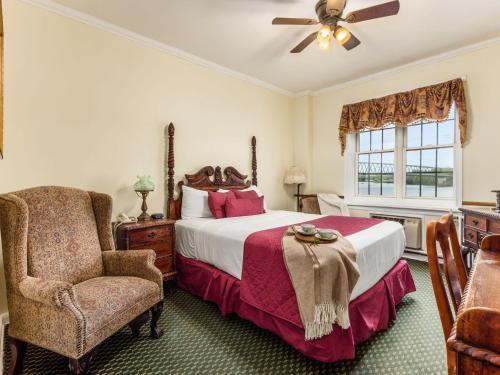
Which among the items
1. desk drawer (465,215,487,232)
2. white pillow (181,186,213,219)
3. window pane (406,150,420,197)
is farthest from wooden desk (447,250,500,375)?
window pane (406,150,420,197)

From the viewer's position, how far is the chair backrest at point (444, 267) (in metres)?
0.91

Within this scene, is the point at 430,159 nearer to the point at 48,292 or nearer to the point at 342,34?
the point at 342,34

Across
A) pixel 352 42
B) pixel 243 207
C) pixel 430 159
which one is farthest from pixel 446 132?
pixel 243 207

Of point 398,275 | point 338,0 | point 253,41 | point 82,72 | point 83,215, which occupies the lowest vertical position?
point 398,275

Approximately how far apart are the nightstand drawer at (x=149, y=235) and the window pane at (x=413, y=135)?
372 cm

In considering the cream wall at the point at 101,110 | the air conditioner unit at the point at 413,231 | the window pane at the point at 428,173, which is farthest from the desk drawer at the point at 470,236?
the cream wall at the point at 101,110

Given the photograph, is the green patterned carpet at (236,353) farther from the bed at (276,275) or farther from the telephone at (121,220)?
the telephone at (121,220)

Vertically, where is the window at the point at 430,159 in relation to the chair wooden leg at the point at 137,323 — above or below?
above

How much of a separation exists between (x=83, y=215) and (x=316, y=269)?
181 cm

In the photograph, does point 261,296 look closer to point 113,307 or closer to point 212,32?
point 113,307

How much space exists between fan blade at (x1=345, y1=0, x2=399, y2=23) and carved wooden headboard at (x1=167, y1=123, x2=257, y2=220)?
2254 millimetres

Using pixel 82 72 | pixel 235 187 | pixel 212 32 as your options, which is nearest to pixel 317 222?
pixel 235 187

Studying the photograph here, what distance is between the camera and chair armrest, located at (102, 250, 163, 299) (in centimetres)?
206

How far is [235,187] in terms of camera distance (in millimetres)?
4078
